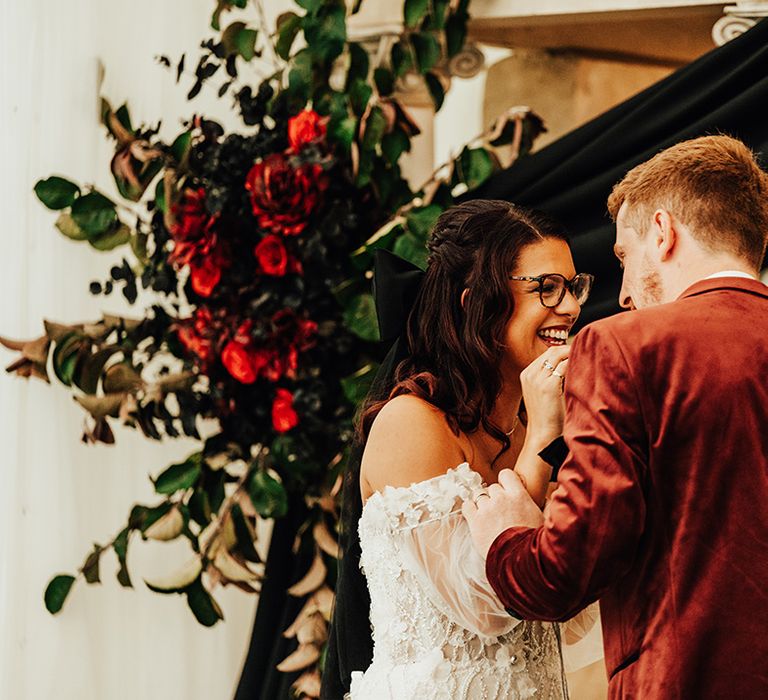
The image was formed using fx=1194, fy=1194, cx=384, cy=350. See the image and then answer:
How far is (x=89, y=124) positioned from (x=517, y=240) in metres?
1.45

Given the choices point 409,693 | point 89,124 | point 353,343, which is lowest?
point 409,693

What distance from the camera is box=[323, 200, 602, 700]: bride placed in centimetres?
179

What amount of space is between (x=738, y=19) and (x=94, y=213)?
1.47 m

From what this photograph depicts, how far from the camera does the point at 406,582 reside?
188cm

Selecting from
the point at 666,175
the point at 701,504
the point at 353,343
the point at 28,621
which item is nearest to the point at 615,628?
the point at 701,504

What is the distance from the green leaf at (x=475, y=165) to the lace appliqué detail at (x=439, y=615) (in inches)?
39.3

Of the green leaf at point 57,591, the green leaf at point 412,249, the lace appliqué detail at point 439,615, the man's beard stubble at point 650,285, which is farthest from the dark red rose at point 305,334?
the man's beard stubble at point 650,285

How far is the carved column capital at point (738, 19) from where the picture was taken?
2488mm

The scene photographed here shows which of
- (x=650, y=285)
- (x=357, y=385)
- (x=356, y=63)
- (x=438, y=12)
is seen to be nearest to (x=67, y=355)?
(x=357, y=385)

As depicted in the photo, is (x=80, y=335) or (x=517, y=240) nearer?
(x=517, y=240)

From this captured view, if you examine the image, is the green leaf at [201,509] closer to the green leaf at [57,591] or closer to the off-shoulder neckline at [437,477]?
the green leaf at [57,591]

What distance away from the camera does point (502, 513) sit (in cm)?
169

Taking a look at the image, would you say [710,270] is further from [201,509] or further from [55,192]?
[55,192]

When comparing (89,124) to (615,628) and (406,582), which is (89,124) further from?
(615,628)
